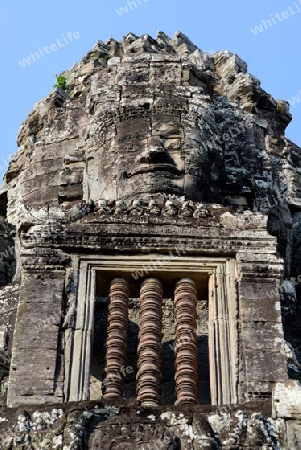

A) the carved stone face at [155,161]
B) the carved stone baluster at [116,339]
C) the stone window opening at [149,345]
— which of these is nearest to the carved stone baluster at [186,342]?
the stone window opening at [149,345]

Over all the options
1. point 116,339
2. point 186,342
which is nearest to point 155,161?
point 116,339

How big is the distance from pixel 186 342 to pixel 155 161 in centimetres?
601

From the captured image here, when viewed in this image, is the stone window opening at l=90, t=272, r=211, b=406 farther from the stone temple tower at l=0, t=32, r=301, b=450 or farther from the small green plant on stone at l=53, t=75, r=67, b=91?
the small green plant on stone at l=53, t=75, r=67, b=91

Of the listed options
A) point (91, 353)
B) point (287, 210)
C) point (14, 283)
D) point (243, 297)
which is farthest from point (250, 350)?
point (287, 210)

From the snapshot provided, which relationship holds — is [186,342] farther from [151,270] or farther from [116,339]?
[151,270]

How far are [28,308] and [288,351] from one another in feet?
16.3

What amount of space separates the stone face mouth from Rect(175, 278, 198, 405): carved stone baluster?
4.20 m

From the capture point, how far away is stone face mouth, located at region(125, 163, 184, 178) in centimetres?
2614

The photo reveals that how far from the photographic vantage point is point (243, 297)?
72.0ft

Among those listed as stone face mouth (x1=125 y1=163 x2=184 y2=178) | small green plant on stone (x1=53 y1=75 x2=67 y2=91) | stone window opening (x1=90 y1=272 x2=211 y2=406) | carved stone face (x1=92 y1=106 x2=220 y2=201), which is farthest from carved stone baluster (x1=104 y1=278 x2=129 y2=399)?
small green plant on stone (x1=53 y1=75 x2=67 y2=91)

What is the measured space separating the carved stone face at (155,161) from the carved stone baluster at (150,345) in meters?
3.75

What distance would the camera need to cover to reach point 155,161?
86.3 feet

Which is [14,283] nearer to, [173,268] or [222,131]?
[173,268]

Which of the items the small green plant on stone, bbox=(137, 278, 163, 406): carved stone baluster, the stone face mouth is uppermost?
the small green plant on stone
